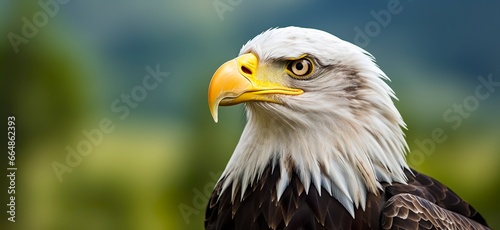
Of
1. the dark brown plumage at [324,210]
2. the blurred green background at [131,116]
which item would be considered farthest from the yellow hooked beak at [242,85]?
the blurred green background at [131,116]

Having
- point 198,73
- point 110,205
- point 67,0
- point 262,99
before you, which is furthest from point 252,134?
point 67,0

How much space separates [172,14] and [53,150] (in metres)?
0.83

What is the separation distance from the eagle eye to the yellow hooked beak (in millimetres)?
39

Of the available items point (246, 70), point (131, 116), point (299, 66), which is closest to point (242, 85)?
point (246, 70)

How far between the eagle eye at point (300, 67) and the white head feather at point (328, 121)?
0.05 ft

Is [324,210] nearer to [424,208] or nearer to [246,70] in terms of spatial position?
[424,208]

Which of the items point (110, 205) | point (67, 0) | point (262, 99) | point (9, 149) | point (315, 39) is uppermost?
point (67, 0)

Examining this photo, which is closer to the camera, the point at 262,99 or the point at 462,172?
the point at 262,99

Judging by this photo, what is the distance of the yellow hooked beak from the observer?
4.47ft

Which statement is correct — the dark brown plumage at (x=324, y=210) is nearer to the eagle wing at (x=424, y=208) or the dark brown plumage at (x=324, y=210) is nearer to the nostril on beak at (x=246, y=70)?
the eagle wing at (x=424, y=208)

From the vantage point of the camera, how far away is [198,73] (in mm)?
2678

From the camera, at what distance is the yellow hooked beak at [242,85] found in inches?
53.6

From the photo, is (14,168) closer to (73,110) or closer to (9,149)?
(9,149)

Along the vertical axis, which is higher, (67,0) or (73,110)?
(67,0)
